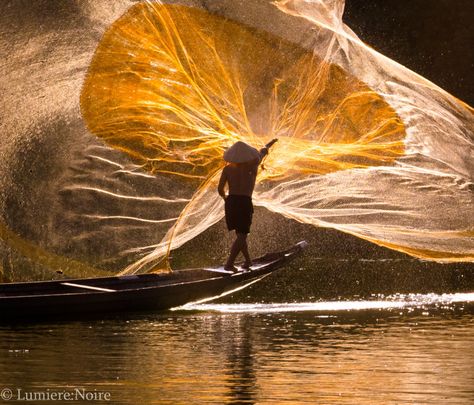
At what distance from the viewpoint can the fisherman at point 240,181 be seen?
58.5 ft

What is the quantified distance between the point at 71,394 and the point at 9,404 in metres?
0.63

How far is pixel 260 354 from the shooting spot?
48.7 ft

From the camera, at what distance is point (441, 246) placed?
18.4 metres

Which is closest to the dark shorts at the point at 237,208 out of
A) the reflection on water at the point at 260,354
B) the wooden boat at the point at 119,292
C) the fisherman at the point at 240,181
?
the fisherman at the point at 240,181

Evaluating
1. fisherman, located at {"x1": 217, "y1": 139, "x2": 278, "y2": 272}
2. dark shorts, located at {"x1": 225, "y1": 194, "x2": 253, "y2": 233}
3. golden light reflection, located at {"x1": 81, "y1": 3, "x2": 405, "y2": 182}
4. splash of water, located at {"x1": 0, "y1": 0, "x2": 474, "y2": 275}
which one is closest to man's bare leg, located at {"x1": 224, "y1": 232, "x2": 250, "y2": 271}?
fisherman, located at {"x1": 217, "y1": 139, "x2": 278, "y2": 272}

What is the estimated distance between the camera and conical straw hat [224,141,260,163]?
17797 millimetres

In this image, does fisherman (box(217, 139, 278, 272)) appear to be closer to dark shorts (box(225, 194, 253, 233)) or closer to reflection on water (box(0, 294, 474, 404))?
dark shorts (box(225, 194, 253, 233))

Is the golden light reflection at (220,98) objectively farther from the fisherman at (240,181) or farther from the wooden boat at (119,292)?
the wooden boat at (119,292)

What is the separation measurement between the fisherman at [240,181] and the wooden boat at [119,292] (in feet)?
2.52

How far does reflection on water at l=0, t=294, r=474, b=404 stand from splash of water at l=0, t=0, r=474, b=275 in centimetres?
121

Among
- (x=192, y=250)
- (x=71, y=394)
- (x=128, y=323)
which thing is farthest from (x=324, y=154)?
(x=192, y=250)

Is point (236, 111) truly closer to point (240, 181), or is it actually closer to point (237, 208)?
point (240, 181)

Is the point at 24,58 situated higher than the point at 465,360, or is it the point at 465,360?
the point at 24,58

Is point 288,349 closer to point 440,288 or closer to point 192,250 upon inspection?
point 440,288
